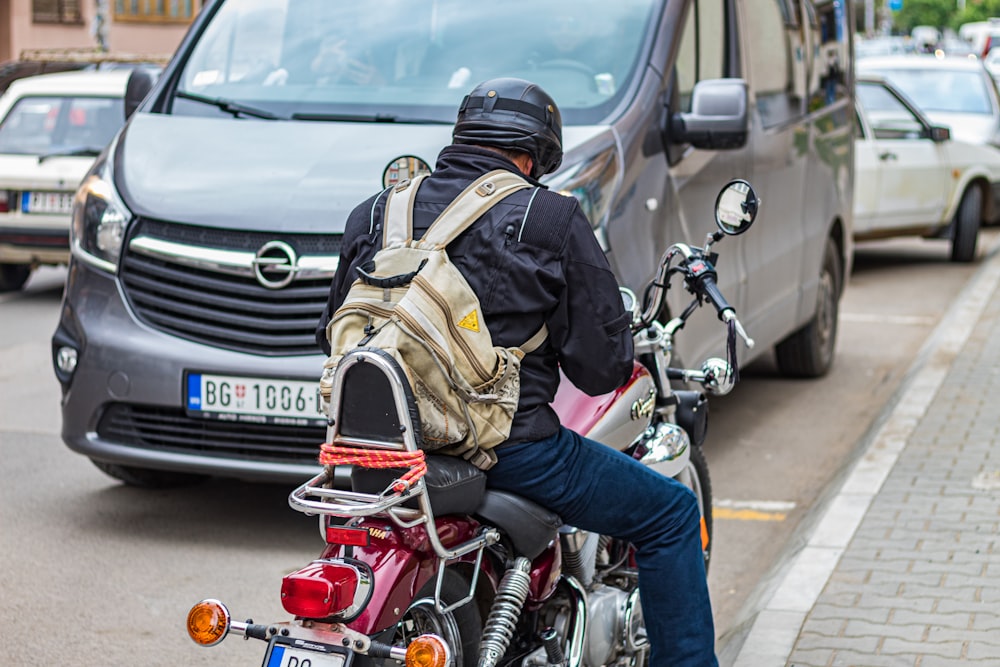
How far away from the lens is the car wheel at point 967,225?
46.7 ft

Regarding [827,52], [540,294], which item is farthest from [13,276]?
[540,294]

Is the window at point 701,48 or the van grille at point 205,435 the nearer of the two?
the van grille at point 205,435

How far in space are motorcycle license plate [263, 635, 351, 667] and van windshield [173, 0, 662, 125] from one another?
10.5 ft

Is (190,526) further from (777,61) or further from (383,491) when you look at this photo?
(777,61)

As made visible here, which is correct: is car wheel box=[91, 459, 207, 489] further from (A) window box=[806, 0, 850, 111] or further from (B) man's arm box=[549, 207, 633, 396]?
(A) window box=[806, 0, 850, 111]

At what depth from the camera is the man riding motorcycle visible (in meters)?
3.05

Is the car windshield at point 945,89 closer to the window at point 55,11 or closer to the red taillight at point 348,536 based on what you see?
the red taillight at point 348,536

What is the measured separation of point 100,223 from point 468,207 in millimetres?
2831

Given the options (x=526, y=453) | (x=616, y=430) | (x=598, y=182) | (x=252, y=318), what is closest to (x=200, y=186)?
(x=252, y=318)

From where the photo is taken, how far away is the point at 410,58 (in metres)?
6.02

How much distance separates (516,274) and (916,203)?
11.3m

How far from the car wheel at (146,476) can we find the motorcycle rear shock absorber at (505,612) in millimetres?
3202

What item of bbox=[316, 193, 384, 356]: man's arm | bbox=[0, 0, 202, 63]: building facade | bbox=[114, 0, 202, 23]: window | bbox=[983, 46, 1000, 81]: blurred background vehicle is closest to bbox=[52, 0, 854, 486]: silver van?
bbox=[316, 193, 384, 356]: man's arm

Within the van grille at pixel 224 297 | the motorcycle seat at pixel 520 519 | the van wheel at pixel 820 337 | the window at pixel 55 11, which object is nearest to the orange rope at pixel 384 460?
the motorcycle seat at pixel 520 519
